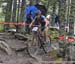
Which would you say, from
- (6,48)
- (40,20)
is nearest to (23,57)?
(6,48)

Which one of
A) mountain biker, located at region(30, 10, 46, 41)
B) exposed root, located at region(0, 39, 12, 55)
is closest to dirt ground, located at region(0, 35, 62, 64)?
exposed root, located at region(0, 39, 12, 55)

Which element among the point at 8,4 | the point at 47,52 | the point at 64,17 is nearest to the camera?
the point at 47,52

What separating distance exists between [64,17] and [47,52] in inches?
76.9

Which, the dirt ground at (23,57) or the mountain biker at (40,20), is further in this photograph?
the mountain biker at (40,20)

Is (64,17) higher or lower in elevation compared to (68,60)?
higher

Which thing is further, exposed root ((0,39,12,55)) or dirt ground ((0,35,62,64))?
exposed root ((0,39,12,55))

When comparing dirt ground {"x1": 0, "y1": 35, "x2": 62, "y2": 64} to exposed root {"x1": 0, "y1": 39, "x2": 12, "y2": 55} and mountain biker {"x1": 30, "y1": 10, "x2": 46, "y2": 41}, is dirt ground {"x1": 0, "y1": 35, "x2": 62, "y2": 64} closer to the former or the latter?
exposed root {"x1": 0, "y1": 39, "x2": 12, "y2": 55}

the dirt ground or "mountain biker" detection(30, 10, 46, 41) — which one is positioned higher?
"mountain biker" detection(30, 10, 46, 41)

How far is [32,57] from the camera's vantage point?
380 inches

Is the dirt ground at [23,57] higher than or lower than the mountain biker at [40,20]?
lower

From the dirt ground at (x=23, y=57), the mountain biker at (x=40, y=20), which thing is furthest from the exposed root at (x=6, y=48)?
the mountain biker at (x=40, y=20)

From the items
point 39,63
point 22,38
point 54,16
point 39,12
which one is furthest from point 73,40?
point 54,16

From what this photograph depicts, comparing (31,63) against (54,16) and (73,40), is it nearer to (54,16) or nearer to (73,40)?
(73,40)

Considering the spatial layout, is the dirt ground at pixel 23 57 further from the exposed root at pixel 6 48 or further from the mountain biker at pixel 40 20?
the mountain biker at pixel 40 20
